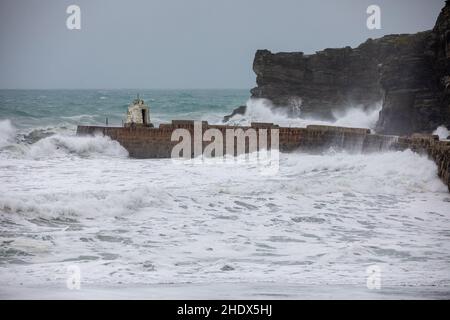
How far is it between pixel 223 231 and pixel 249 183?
5524 millimetres

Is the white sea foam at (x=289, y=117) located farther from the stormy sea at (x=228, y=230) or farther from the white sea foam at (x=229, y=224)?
the white sea foam at (x=229, y=224)

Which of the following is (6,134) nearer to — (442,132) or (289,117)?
(442,132)

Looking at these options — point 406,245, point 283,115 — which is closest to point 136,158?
point 406,245

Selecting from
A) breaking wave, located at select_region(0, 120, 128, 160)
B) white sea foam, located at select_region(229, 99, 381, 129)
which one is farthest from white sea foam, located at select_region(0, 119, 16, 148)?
white sea foam, located at select_region(229, 99, 381, 129)

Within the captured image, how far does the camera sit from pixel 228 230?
42.4ft

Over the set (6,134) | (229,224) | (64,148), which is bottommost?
(229,224)

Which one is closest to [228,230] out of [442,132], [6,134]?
[442,132]

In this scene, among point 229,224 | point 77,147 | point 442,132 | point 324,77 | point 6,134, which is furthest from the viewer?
point 324,77

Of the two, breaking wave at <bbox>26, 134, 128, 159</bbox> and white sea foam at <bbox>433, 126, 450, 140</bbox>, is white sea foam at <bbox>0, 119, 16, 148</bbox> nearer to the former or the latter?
breaking wave at <bbox>26, 134, 128, 159</bbox>

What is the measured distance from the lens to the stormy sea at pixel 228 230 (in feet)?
29.7

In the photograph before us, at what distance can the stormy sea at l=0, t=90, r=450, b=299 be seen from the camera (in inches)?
356

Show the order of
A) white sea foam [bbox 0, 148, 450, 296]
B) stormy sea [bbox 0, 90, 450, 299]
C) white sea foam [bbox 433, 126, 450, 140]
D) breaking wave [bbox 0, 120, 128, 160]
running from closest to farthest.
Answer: stormy sea [bbox 0, 90, 450, 299] < white sea foam [bbox 0, 148, 450, 296] < breaking wave [bbox 0, 120, 128, 160] < white sea foam [bbox 433, 126, 450, 140]

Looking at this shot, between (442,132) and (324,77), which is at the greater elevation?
(324,77)

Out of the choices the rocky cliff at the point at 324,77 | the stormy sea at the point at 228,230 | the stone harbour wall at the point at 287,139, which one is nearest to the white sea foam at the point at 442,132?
the stone harbour wall at the point at 287,139
